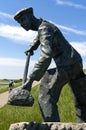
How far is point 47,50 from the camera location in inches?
366

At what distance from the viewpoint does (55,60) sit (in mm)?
9766

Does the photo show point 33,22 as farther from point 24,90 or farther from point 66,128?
point 66,128

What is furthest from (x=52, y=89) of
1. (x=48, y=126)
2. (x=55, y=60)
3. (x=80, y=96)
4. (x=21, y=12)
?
(x=21, y=12)

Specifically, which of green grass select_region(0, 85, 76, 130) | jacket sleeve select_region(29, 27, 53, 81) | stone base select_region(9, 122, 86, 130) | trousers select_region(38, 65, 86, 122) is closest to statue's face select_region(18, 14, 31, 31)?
jacket sleeve select_region(29, 27, 53, 81)

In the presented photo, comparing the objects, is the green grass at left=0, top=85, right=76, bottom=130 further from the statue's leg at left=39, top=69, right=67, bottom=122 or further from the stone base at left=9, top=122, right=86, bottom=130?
the stone base at left=9, top=122, right=86, bottom=130

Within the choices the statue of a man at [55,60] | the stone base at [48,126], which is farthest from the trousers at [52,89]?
the stone base at [48,126]

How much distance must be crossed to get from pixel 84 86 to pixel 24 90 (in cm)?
150

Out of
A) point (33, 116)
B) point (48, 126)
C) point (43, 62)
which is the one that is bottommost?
point (48, 126)

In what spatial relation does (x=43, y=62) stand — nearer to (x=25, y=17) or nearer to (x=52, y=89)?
(x=52, y=89)

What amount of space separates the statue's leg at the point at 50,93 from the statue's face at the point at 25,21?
93cm

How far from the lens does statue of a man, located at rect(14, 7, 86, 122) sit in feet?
31.3

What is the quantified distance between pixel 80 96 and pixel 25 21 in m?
1.75

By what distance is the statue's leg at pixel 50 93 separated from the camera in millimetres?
9539

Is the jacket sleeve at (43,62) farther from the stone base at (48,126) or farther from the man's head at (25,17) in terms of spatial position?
the stone base at (48,126)
